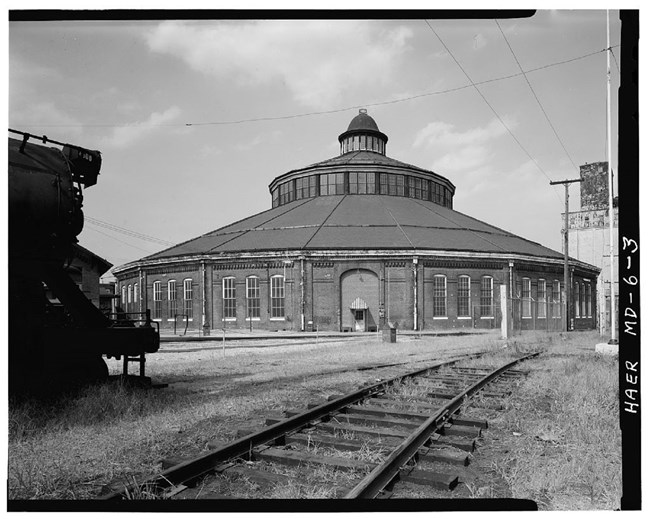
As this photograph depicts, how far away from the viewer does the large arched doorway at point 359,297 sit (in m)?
33.0

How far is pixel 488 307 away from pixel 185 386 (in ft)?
92.7

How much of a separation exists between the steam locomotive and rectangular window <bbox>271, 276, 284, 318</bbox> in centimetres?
2586

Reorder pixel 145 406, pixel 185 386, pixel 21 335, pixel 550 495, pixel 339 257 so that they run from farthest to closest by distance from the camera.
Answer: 1. pixel 339 257
2. pixel 185 386
3. pixel 145 406
4. pixel 21 335
5. pixel 550 495

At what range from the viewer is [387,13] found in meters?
5.04

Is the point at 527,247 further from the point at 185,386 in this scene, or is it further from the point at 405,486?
the point at 405,486

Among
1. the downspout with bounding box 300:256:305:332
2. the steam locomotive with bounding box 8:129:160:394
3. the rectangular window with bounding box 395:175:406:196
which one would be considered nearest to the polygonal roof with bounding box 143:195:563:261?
the rectangular window with bounding box 395:175:406:196

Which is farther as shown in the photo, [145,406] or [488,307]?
[488,307]

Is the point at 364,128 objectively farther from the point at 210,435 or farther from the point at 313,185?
the point at 210,435

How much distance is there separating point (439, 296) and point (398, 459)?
97.4ft

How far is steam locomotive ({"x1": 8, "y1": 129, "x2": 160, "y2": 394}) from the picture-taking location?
547cm

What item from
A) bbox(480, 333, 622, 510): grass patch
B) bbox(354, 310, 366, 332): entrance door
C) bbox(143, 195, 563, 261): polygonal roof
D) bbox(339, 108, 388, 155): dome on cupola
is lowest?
bbox(354, 310, 366, 332): entrance door

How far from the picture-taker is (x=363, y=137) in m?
46.7

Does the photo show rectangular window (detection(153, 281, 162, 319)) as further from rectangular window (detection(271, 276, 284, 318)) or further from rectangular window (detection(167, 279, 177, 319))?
rectangular window (detection(271, 276, 284, 318))

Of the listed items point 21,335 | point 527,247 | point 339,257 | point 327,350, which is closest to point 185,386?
point 21,335
